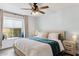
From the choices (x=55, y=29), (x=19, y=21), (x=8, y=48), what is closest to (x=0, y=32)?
(x=8, y=48)

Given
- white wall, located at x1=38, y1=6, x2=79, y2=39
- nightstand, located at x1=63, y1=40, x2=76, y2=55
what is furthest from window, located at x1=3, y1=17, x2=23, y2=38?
nightstand, located at x1=63, y1=40, x2=76, y2=55

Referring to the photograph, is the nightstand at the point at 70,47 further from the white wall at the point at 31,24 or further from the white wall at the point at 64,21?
the white wall at the point at 31,24

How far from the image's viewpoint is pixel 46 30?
455 cm

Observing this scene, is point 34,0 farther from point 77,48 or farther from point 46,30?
point 46,30

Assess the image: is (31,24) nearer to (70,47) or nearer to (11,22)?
(11,22)

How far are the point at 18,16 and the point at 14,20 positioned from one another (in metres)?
0.33

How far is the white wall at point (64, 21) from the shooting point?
3.30 meters

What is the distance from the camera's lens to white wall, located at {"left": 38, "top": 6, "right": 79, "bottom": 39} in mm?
3301

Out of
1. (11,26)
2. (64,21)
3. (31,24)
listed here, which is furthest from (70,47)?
(11,26)

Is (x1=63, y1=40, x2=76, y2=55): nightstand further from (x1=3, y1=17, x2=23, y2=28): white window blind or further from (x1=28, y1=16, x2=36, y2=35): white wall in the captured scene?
(x1=3, y1=17, x2=23, y2=28): white window blind

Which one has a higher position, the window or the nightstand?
the window

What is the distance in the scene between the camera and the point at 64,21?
3.70 metres

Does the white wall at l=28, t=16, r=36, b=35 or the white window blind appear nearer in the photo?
the white window blind

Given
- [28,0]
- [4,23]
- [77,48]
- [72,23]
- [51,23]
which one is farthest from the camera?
[51,23]
